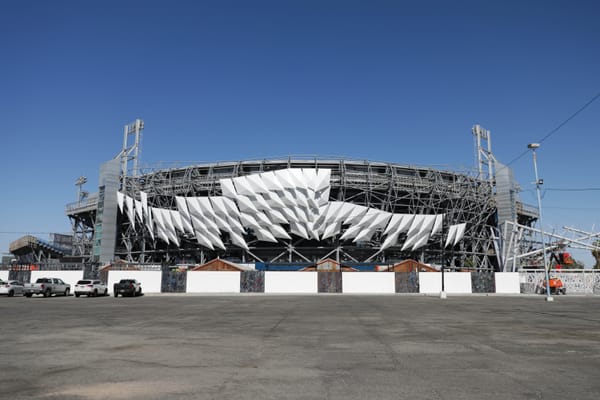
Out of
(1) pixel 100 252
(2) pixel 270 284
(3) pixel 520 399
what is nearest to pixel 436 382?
(3) pixel 520 399

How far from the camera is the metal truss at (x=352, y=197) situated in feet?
203

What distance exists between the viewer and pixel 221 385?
615 centimetres

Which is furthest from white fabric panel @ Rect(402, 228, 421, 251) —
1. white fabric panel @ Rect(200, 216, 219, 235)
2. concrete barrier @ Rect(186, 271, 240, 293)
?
concrete barrier @ Rect(186, 271, 240, 293)

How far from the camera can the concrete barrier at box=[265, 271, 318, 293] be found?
147ft

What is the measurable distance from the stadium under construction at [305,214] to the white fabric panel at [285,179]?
14 centimetres

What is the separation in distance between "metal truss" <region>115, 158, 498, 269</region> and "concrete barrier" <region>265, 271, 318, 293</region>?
14.8 meters

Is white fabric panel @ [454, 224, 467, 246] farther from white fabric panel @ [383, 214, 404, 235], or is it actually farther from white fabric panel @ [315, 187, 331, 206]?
white fabric panel @ [315, 187, 331, 206]

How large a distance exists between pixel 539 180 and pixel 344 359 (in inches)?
1343

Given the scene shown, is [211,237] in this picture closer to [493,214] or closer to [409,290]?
[409,290]

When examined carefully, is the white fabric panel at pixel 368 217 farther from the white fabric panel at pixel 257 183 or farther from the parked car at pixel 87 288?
the parked car at pixel 87 288

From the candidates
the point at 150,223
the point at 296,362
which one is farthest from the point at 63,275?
the point at 296,362

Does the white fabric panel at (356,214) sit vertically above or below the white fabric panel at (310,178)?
below

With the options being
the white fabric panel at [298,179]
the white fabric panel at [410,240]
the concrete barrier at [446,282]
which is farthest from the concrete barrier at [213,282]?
the white fabric panel at [410,240]

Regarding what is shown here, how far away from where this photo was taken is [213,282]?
44562 millimetres
